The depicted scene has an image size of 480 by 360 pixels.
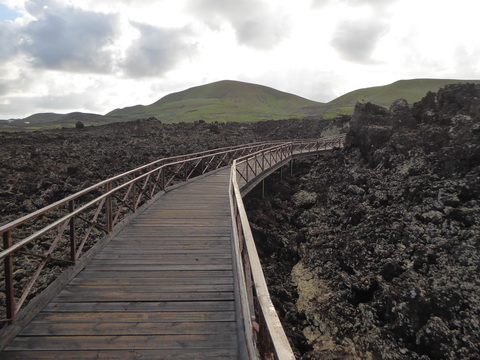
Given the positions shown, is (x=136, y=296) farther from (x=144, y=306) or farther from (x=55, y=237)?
(x=55, y=237)

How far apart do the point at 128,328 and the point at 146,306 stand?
0.49 m

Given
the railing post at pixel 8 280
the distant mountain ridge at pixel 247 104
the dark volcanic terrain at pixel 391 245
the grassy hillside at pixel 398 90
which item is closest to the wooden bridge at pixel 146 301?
the railing post at pixel 8 280

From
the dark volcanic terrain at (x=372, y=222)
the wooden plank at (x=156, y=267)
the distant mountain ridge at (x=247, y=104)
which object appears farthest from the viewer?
the distant mountain ridge at (x=247, y=104)

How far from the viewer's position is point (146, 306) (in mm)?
4301

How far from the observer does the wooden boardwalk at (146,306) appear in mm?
3484

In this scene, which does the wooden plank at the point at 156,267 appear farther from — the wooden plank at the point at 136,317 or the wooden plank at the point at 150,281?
the wooden plank at the point at 136,317

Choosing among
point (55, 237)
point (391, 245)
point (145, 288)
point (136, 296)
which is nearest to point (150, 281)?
point (145, 288)

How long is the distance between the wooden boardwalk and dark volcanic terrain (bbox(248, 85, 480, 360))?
3.87 meters

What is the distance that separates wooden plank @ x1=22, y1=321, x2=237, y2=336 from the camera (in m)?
3.72

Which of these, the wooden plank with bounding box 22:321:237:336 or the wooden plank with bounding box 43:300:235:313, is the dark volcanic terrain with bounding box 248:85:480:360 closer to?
the wooden plank with bounding box 43:300:235:313

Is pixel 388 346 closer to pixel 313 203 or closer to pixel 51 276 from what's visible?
pixel 51 276

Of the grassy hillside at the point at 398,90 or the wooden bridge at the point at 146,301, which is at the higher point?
the grassy hillside at the point at 398,90

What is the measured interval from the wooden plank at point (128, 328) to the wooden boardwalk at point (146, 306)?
11mm

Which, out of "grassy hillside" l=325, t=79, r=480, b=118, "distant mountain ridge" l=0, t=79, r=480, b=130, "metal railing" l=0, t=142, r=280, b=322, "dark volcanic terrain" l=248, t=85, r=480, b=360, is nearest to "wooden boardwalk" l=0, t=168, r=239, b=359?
"metal railing" l=0, t=142, r=280, b=322
